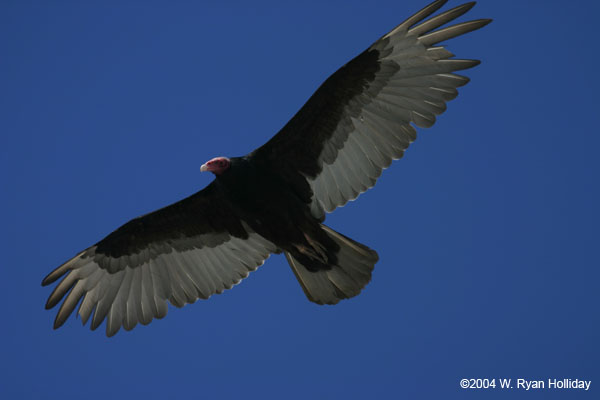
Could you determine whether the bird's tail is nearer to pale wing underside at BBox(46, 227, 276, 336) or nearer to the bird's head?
pale wing underside at BBox(46, 227, 276, 336)

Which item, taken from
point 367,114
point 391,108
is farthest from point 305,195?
point 391,108

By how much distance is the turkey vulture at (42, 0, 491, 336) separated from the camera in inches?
221

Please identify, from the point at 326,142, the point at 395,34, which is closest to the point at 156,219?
the point at 326,142

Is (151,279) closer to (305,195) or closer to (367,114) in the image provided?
(305,195)

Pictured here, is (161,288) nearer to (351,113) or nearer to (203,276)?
(203,276)

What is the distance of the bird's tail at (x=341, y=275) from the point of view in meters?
5.90

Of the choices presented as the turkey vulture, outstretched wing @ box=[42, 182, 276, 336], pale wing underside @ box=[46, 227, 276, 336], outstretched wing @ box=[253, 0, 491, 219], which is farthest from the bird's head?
pale wing underside @ box=[46, 227, 276, 336]

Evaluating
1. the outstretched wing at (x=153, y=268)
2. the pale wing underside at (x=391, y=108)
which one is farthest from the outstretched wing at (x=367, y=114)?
the outstretched wing at (x=153, y=268)

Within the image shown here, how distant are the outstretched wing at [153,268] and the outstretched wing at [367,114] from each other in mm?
969

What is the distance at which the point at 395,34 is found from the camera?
554cm

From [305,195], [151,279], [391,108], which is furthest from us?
[151,279]

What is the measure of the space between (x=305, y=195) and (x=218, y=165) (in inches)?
Result: 29.8

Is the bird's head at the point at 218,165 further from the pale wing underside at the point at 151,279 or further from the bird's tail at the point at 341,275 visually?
the pale wing underside at the point at 151,279

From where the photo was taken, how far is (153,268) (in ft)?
22.4
